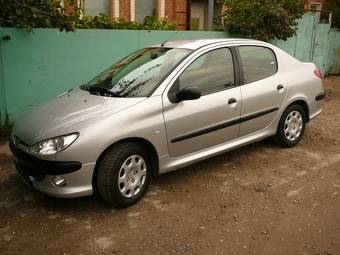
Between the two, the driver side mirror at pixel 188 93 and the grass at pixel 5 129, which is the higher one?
the driver side mirror at pixel 188 93

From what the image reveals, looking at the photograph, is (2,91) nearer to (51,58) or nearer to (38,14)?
(51,58)

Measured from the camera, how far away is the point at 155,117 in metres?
3.89

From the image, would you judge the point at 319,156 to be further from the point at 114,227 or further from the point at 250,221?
the point at 114,227

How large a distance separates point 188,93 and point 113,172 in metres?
Result: 1.10

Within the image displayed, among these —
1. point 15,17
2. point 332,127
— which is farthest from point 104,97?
point 332,127

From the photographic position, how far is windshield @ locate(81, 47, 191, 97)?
13.5 feet

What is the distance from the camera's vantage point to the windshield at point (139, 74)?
411cm

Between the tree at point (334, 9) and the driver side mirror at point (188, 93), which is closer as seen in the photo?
the driver side mirror at point (188, 93)

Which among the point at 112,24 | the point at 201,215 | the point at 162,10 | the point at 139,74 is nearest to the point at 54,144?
the point at 139,74

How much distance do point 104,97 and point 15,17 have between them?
107 inches

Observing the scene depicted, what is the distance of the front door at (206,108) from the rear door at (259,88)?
0.16 m

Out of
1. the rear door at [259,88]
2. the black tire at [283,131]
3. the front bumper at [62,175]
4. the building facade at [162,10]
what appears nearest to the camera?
the front bumper at [62,175]

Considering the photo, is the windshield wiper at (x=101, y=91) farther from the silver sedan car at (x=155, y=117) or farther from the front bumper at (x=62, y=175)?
the front bumper at (x=62, y=175)


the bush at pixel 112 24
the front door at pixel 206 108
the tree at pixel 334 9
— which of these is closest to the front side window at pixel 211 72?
the front door at pixel 206 108
